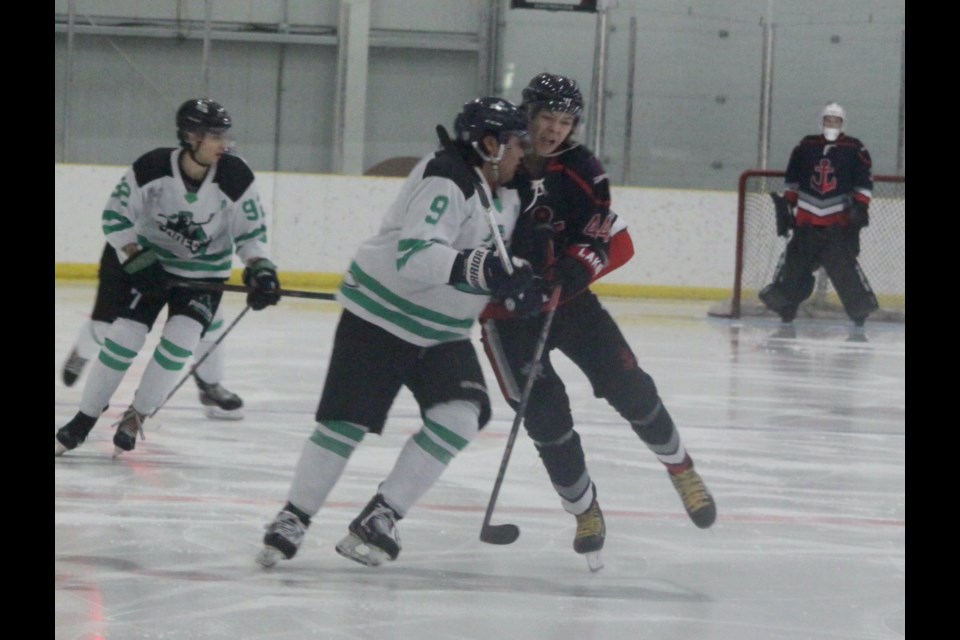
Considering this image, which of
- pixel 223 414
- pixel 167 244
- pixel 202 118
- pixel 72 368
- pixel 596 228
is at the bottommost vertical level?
pixel 223 414

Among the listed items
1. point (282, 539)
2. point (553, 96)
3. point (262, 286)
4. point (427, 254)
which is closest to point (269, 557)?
point (282, 539)

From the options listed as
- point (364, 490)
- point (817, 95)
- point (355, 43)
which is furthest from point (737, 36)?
point (364, 490)

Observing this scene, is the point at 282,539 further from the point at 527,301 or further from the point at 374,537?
the point at 527,301

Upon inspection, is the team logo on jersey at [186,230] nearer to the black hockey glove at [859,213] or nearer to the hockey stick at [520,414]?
the hockey stick at [520,414]

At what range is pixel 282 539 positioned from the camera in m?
2.71

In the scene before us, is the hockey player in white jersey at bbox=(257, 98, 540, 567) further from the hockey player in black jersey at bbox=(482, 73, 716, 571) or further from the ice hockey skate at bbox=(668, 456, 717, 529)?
the ice hockey skate at bbox=(668, 456, 717, 529)

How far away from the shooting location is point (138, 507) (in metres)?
3.29

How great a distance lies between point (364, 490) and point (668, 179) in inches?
334

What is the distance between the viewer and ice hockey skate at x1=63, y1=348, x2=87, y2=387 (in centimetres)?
459

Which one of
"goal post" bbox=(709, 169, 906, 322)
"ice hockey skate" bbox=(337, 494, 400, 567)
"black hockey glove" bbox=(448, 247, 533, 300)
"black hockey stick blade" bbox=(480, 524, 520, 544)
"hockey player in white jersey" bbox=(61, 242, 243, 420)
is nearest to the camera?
"black hockey glove" bbox=(448, 247, 533, 300)

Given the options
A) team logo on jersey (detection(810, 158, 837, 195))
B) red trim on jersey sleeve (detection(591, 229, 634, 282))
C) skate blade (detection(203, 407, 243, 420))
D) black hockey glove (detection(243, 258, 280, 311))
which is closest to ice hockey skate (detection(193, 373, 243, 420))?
skate blade (detection(203, 407, 243, 420))

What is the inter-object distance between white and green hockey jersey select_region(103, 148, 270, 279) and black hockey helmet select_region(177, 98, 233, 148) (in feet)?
0.49

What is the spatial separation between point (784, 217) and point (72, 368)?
5325 mm
